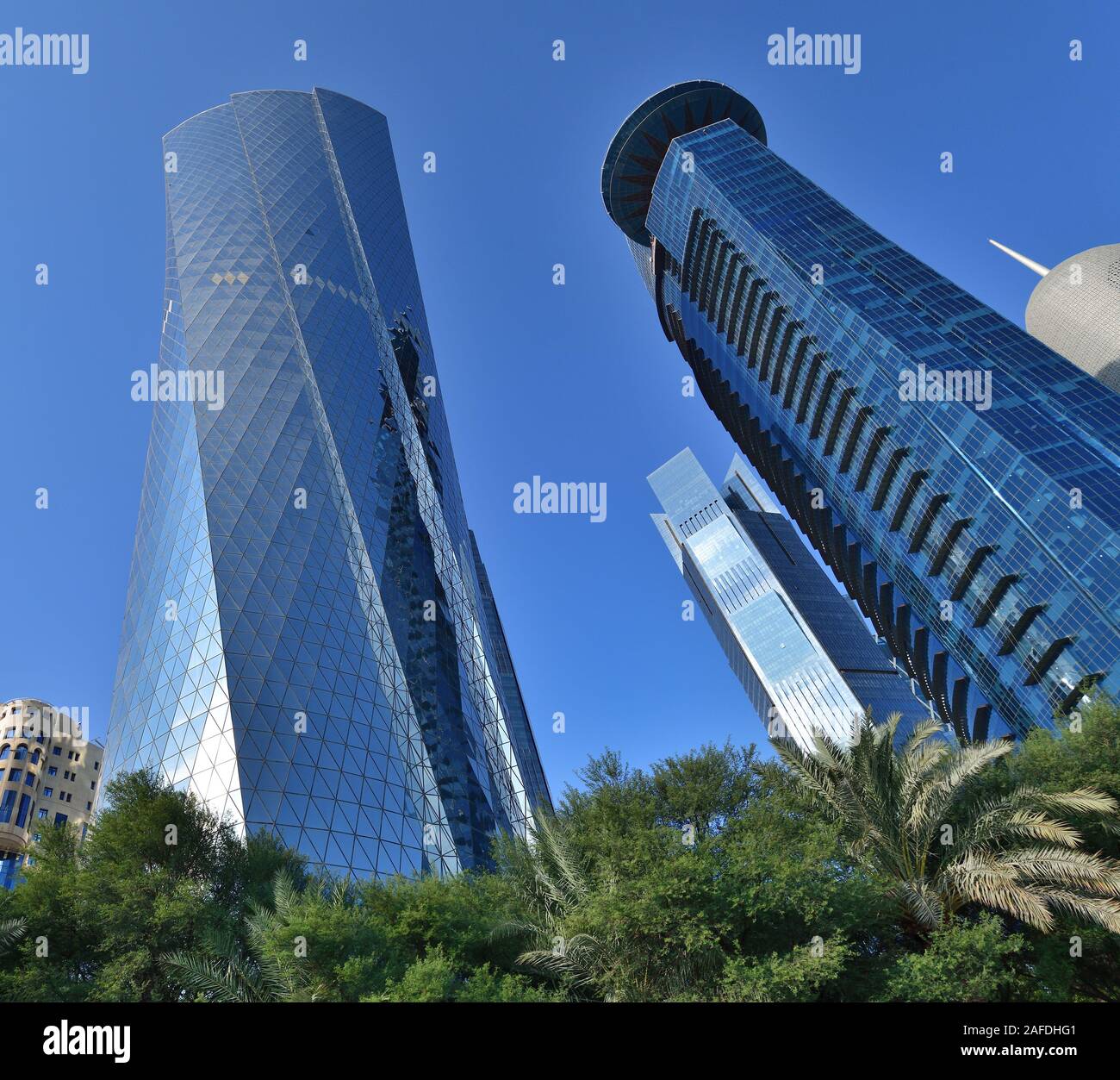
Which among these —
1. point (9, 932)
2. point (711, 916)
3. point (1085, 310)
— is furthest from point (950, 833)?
point (1085, 310)

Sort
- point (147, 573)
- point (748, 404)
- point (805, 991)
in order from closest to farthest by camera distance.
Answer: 1. point (805, 991)
2. point (147, 573)
3. point (748, 404)

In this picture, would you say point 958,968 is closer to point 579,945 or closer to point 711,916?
point 711,916

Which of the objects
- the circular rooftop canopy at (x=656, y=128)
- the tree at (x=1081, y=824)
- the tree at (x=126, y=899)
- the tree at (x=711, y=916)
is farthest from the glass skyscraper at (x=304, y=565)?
the circular rooftop canopy at (x=656, y=128)

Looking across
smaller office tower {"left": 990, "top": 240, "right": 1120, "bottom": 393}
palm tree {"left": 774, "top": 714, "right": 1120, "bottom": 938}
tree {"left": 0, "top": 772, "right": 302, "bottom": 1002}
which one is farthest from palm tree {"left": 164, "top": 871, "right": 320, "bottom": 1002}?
smaller office tower {"left": 990, "top": 240, "right": 1120, "bottom": 393}

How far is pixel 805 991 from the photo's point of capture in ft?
58.4

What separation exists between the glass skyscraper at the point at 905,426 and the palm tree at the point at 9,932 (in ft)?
183

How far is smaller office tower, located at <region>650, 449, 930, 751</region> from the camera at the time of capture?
6324 inches

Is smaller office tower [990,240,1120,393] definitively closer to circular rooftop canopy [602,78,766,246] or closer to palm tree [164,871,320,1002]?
circular rooftop canopy [602,78,766,246]

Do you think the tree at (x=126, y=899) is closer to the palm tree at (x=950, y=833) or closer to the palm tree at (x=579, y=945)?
the palm tree at (x=579, y=945)

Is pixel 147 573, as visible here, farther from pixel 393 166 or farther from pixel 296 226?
pixel 393 166

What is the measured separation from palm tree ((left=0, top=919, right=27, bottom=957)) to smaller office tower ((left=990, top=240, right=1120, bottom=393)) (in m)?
143

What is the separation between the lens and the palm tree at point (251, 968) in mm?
18672
